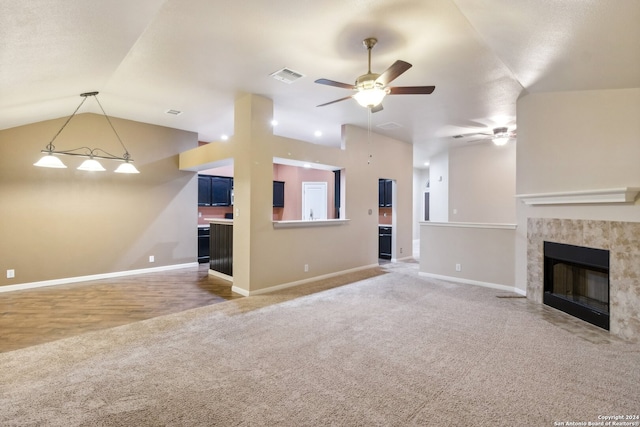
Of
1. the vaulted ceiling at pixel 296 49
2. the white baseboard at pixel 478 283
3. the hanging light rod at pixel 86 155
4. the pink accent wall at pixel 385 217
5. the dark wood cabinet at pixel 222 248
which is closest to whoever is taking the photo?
the vaulted ceiling at pixel 296 49

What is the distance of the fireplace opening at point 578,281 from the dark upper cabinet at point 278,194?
22.0ft

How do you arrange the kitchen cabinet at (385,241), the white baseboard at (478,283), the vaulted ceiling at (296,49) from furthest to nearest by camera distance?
the kitchen cabinet at (385,241), the white baseboard at (478,283), the vaulted ceiling at (296,49)

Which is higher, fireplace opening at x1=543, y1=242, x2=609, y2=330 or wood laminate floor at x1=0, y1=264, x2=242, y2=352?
fireplace opening at x1=543, y1=242, x2=609, y2=330

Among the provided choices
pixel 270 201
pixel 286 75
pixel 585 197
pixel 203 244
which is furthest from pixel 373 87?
pixel 203 244

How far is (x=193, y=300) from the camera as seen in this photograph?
172 inches

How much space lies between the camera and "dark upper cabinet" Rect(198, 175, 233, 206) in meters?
7.55

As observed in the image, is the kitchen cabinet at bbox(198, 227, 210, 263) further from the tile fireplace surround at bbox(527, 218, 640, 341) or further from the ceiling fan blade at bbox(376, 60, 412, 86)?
the tile fireplace surround at bbox(527, 218, 640, 341)

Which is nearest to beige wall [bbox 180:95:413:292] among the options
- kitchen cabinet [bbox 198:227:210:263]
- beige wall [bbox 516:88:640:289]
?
kitchen cabinet [bbox 198:227:210:263]

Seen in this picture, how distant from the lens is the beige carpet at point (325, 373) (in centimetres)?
192

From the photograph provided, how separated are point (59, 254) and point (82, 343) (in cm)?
331

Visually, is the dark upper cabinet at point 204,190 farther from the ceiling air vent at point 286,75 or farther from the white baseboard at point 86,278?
the ceiling air vent at point 286,75

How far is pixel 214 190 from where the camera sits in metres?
7.78

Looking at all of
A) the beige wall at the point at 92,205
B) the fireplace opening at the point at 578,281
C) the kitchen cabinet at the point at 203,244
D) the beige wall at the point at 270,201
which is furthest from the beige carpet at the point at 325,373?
the kitchen cabinet at the point at 203,244

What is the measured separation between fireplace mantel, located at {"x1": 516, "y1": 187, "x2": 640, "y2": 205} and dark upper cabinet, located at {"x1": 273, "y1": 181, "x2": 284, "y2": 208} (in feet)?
20.7
